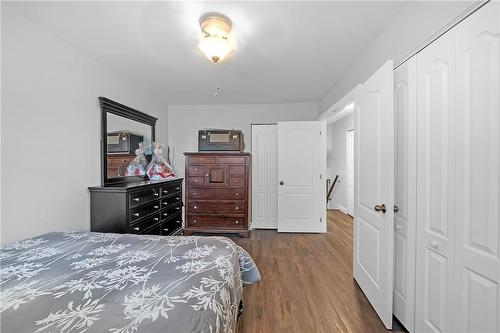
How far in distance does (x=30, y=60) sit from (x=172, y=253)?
6.24ft

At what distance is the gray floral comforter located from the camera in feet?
2.54

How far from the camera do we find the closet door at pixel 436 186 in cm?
119

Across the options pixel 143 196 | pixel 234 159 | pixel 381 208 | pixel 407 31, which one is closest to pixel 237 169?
pixel 234 159

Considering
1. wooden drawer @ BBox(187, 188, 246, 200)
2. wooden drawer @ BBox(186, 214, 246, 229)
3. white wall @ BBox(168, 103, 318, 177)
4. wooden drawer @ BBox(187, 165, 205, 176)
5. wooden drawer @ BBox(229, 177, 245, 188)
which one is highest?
white wall @ BBox(168, 103, 318, 177)

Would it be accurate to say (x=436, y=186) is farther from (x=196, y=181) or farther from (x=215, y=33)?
(x=196, y=181)

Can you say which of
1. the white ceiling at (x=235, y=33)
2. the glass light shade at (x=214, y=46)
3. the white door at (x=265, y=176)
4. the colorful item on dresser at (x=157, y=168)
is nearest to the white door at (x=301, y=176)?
the white door at (x=265, y=176)

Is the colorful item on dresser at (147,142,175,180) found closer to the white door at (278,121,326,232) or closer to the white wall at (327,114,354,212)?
the white door at (278,121,326,232)

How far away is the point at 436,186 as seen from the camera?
50.7 inches

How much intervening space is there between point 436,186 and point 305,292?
150 cm

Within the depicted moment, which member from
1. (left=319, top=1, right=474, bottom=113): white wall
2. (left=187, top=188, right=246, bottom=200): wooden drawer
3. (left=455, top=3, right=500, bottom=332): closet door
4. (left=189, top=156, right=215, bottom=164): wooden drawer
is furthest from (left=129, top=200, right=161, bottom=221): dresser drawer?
(left=319, top=1, right=474, bottom=113): white wall

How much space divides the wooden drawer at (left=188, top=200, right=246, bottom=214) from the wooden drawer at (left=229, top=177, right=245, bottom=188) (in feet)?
0.90

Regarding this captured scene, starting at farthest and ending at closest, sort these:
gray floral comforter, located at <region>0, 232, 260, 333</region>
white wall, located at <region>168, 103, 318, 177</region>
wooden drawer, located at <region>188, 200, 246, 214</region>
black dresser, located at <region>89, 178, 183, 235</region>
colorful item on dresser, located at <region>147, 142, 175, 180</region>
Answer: white wall, located at <region>168, 103, 318, 177</region> < wooden drawer, located at <region>188, 200, 246, 214</region> < colorful item on dresser, located at <region>147, 142, 175, 180</region> < black dresser, located at <region>89, 178, 183, 235</region> < gray floral comforter, located at <region>0, 232, 260, 333</region>

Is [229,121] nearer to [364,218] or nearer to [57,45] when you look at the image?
[57,45]

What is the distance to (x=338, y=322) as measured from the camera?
5.61ft
